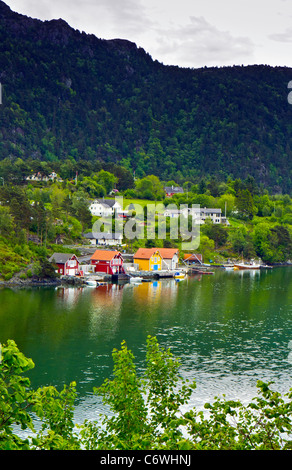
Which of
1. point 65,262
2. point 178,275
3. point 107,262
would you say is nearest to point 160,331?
point 65,262

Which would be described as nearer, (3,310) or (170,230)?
(3,310)

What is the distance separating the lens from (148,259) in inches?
2437

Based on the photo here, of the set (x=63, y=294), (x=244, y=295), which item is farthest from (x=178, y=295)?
(x=63, y=294)

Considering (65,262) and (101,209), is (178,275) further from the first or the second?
(101,209)

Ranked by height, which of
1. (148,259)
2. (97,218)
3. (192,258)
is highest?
(97,218)

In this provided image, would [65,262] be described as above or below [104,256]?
below

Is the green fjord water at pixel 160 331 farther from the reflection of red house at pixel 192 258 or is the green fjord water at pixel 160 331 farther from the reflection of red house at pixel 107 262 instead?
the reflection of red house at pixel 192 258

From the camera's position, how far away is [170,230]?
77.9 metres

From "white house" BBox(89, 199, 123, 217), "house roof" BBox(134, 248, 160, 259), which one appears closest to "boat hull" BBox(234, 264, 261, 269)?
"house roof" BBox(134, 248, 160, 259)

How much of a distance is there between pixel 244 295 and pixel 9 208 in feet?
85.9

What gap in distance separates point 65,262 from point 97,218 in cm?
2636

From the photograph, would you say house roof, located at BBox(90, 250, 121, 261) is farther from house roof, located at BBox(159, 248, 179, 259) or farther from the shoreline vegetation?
house roof, located at BBox(159, 248, 179, 259)

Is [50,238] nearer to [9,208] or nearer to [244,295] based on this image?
[9,208]

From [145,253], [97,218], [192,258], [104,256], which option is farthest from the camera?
[97,218]
